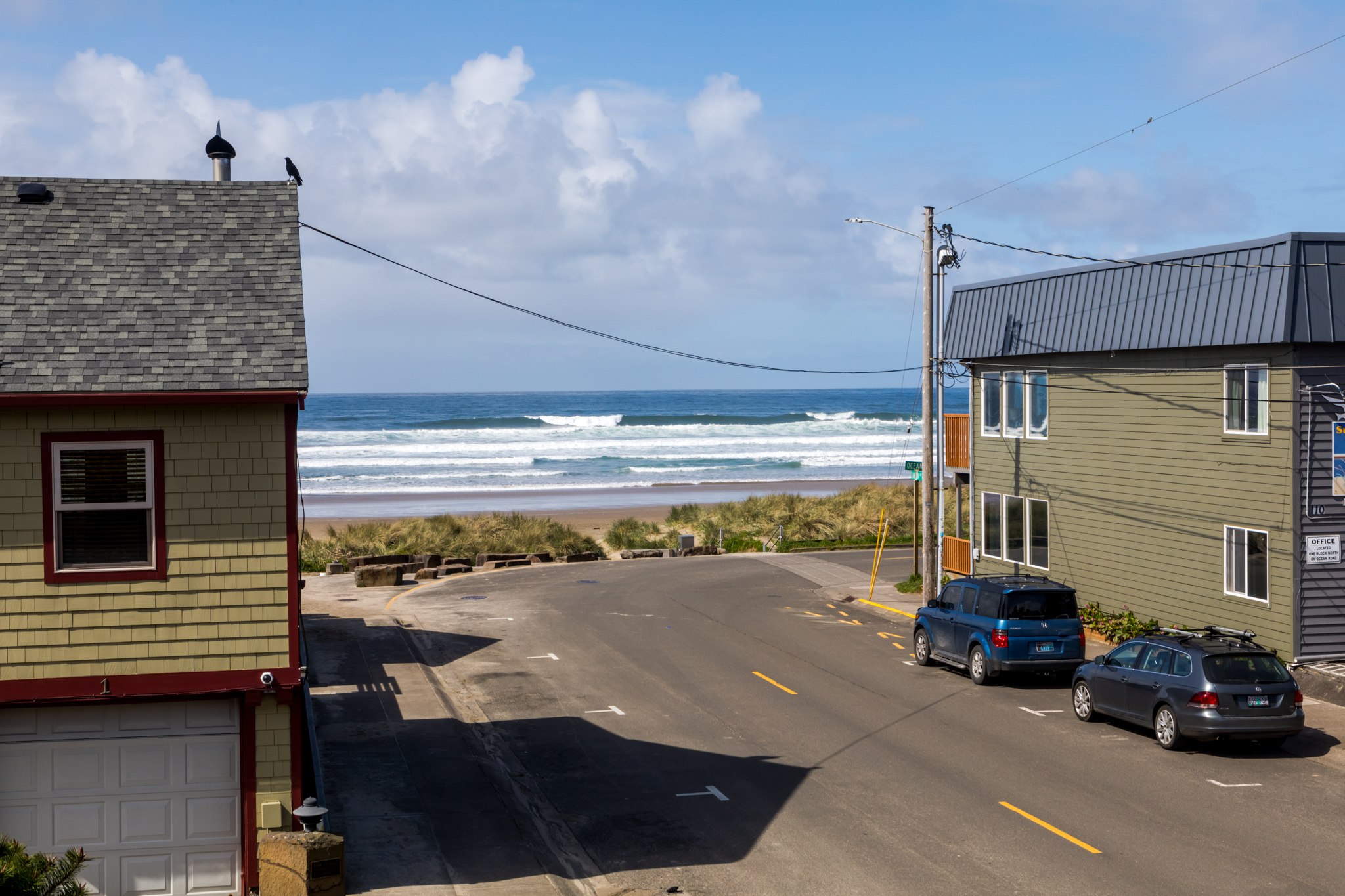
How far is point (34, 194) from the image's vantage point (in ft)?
42.7

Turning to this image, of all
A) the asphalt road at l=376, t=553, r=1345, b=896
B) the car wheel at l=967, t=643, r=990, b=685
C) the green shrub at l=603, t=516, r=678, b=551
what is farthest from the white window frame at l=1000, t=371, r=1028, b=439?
the green shrub at l=603, t=516, r=678, b=551

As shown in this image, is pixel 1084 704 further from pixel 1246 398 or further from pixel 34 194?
pixel 34 194

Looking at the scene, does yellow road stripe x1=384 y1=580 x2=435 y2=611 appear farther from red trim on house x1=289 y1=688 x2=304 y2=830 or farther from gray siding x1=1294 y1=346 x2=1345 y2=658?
gray siding x1=1294 y1=346 x2=1345 y2=658

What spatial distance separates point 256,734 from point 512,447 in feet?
274

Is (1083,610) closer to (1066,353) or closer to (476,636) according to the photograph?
(1066,353)

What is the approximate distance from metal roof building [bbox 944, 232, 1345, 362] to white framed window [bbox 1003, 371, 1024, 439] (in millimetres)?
604

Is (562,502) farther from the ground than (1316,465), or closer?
closer

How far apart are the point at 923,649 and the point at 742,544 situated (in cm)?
2129

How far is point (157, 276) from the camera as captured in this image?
495 inches

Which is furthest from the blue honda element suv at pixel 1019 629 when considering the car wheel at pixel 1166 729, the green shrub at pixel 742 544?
the green shrub at pixel 742 544


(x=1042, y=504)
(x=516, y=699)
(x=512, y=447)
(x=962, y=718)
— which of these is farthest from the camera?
(x=512, y=447)

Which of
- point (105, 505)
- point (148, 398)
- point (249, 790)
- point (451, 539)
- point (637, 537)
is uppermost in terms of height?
point (148, 398)

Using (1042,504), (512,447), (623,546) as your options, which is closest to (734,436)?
(512,447)

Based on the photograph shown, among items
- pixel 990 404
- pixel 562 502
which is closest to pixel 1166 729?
pixel 990 404
